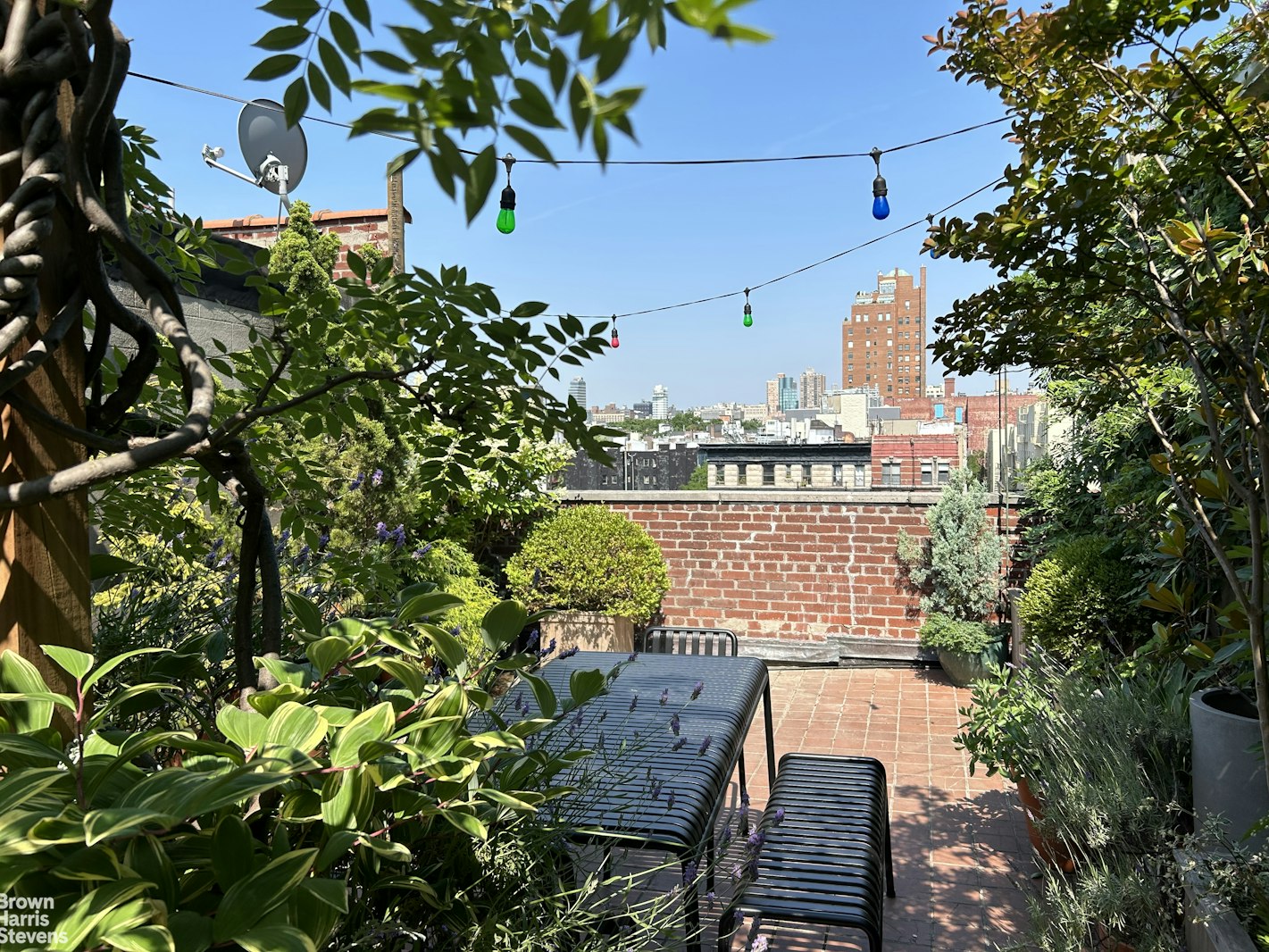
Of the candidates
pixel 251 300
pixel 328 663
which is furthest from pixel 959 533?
pixel 328 663

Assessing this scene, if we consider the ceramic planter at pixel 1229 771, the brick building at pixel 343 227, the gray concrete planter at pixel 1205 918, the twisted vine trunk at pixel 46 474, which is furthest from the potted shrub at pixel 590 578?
the twisted vine trunk at pixel 46 474

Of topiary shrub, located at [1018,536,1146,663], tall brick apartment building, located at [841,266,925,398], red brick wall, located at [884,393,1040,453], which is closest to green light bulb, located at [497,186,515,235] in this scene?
topiary shrub, located at [1018,536,1146,663]

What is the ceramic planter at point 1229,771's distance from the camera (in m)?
2.12

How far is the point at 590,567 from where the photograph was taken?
6.69 m

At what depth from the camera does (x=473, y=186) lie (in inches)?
19.4

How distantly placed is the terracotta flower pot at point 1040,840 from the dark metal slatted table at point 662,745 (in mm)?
1000

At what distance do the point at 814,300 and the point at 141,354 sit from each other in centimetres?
1421

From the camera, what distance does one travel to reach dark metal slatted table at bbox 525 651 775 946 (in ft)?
5.54

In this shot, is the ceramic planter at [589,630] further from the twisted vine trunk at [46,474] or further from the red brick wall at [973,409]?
the red brick wall at [973,409]

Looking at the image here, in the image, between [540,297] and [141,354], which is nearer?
[141,354]

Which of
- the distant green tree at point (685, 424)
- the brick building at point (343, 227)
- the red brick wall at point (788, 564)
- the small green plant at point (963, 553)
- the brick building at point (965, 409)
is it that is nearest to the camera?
the small green plant at point (963, 553)

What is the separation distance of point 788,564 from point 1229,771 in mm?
5348

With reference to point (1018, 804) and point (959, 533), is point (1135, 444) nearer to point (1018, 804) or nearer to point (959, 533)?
point (1018, 804)

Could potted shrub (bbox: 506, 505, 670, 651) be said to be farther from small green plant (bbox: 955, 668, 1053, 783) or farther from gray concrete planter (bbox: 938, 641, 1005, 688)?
small green plant (bbox: 955, 668, 1053, 783)
